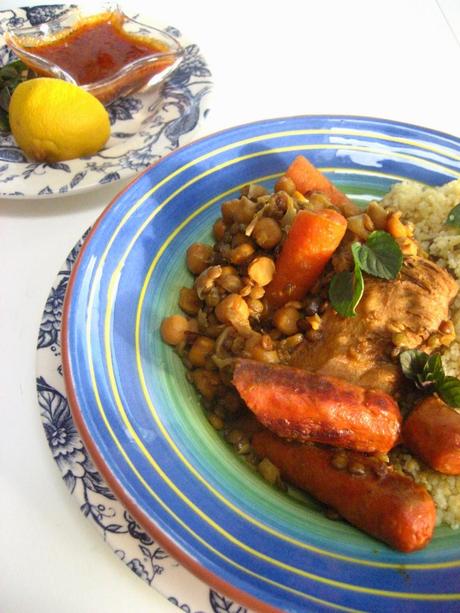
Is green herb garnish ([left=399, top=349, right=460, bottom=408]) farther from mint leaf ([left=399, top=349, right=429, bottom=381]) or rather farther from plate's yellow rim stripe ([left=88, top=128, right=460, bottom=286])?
plate's yellow rim stripe ([left=88, top=128, right=460, bottom=286])

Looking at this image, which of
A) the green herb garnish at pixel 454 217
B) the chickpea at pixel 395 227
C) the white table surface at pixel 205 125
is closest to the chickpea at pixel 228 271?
the chickpea at pixel 395 227

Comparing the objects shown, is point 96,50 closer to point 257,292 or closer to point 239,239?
point 239,239

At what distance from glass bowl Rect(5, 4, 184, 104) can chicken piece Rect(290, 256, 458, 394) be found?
147cm

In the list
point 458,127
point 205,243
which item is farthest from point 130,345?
point 458,127

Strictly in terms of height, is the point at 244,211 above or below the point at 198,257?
above

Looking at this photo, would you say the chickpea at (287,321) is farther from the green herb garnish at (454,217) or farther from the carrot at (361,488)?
the green herb garnish at (454,217)

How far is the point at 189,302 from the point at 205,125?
1.05 meters

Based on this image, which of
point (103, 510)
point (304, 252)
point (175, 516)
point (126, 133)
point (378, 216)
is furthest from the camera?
point (126, 133)

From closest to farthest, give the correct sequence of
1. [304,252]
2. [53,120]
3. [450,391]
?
1. [450,391]
2. [304,252]
3. [53,120]

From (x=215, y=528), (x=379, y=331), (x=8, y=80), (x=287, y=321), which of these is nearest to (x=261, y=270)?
(x=287, y=321)

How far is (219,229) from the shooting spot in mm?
1979

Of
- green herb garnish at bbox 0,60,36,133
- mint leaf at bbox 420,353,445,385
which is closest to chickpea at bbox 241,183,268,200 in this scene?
mint leaf at bbox 420,353,445,385

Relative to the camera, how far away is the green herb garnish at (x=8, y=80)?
7.95 feet

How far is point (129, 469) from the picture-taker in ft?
4.44
